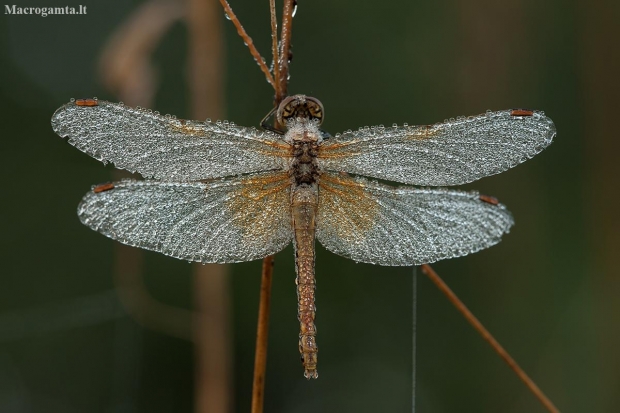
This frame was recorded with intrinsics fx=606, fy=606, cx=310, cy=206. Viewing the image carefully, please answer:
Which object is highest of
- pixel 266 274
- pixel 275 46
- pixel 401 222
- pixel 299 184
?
pixel 275 46

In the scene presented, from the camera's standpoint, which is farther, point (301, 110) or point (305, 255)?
point (301, 110)

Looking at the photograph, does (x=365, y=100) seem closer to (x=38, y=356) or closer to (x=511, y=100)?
(x=511, y=100)

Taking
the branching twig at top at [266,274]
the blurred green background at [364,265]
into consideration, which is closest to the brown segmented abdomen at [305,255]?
the branching twig at top at [266,274]

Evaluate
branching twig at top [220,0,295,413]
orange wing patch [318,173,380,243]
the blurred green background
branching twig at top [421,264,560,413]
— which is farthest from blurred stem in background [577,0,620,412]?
branching twig at top [220,0,295,413]

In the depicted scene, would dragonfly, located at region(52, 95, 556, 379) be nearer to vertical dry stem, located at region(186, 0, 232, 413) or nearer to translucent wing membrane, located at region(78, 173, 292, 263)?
translucent wing membrane, located at region(78, 173, 292, 263)

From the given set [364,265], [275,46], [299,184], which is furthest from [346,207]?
[364,265]

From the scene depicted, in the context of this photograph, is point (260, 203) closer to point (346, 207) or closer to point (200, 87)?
point (346, 207)

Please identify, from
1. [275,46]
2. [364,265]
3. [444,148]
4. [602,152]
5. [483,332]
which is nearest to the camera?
[275,46]
